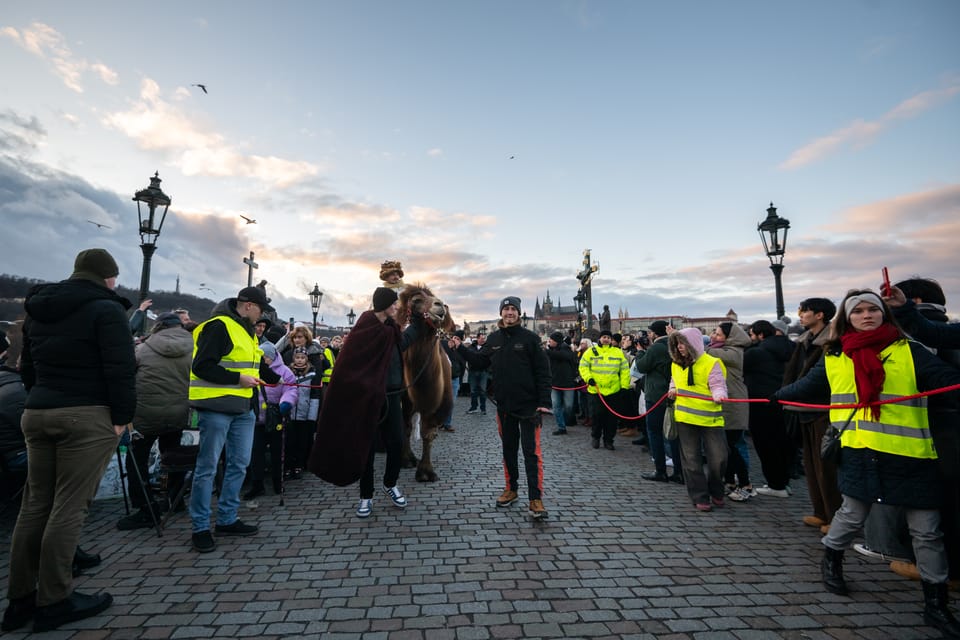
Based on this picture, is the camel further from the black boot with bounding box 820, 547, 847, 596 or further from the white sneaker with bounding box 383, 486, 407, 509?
the black boot with bounding box 820, 547, 847, 596

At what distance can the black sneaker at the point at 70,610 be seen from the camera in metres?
2.93

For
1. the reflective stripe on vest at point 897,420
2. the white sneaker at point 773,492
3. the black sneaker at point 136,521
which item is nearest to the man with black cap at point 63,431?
the black sneaker at point 136,521

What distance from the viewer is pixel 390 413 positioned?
531cm

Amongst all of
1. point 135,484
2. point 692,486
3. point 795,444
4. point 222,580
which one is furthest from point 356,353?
point 795,444

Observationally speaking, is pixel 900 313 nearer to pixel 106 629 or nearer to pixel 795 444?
pixel 795 444

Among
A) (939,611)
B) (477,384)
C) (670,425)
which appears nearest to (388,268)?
(670,425)

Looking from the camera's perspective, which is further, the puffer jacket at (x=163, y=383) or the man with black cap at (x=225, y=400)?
the puffer jacket at (x=163, y=383)

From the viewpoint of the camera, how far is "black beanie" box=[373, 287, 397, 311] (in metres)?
5.18

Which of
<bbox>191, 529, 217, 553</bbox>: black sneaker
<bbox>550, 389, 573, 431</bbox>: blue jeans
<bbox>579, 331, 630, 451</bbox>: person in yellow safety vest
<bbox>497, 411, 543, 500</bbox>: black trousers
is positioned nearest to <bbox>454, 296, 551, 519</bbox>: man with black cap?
<bbox>497, 411, 543, 500</bbox>: black trousers

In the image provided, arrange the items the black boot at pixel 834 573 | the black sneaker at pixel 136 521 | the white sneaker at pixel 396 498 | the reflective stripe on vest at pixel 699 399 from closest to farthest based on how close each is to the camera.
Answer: the black boot at pixel 834 573, the black sneaker at pixel 136 521, the white sneaker at pixel 396 498, the reflective stripe on vest at pixel 699 399

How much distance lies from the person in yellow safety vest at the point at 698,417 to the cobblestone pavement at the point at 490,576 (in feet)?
0.98

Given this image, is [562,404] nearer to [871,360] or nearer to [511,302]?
[511,302]

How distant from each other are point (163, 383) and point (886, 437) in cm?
641

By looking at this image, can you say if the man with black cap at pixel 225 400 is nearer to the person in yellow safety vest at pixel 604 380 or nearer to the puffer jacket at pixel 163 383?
the puffer jacket at pixel 163 383
